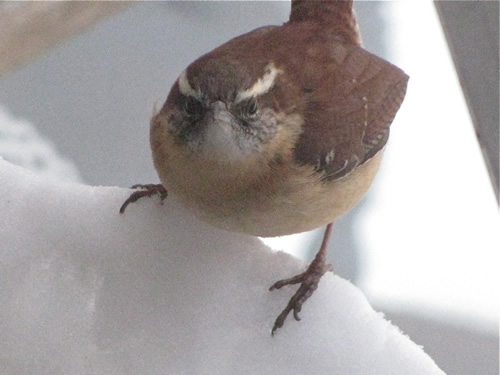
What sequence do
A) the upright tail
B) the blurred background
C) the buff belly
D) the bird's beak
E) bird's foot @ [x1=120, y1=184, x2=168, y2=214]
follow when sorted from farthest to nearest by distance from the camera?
the blurred background < the upright tail < bird's foot @ [x1=120, y1=184, x2=168, y2=214] < the buff belly < the bird's beak

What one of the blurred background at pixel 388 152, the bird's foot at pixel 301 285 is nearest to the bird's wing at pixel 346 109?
the bird's foot at pixel 301 285

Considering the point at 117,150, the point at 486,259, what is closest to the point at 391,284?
the point at 486,259

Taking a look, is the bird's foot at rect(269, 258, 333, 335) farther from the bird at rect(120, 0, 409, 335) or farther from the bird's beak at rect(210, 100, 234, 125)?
the bird's beak at rect(210, 100, 234, 125)

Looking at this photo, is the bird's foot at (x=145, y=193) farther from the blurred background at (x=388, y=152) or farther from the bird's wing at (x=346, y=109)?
the blurred background at (x=388, y=152)

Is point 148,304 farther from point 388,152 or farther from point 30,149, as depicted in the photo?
point 388,152

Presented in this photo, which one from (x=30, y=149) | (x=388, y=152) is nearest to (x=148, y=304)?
(x=30, y=149)

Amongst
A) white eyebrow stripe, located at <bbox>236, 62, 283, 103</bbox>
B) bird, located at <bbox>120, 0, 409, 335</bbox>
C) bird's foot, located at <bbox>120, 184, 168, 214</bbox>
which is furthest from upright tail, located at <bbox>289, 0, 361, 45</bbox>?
bird's foot, located at <bbox>120, 184, 168, 214</bbox>

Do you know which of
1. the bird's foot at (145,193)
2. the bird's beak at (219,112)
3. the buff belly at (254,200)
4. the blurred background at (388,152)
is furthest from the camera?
the blurred background at (388,152)
